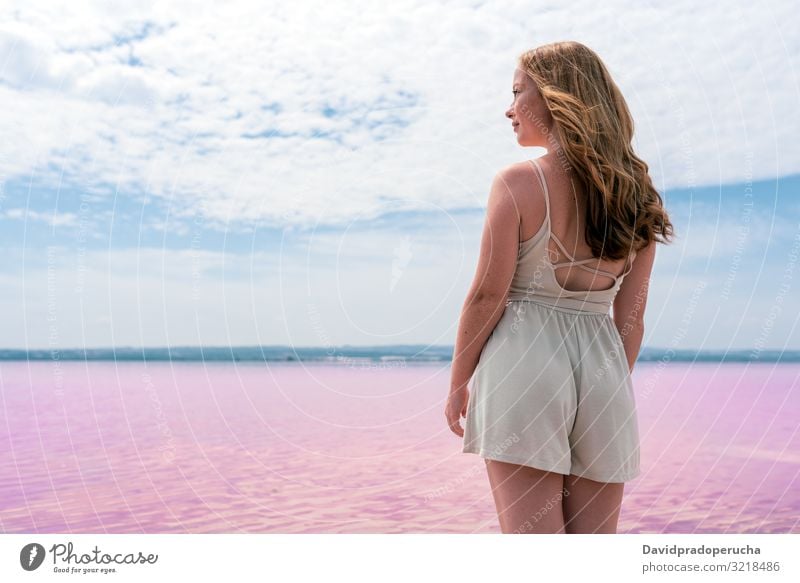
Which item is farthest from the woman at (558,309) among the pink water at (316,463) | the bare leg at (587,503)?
the pink water at (316,463)

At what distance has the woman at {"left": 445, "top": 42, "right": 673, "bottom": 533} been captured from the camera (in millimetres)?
2469

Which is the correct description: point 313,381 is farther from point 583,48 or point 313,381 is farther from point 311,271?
point 583,48

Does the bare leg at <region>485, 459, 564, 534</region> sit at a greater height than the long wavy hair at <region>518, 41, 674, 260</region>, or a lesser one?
lesser

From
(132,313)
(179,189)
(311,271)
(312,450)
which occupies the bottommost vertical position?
(312,450)

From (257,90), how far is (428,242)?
1.64m

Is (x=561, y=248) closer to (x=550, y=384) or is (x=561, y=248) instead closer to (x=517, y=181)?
(x=517, y=181)

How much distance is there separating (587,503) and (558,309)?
0.66m

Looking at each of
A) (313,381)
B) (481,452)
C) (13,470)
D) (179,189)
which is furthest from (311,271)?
(313,381)

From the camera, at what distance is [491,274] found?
2488 mm

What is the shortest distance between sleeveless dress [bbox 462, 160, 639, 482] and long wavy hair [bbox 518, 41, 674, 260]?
0.13m

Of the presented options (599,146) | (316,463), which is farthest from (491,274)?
(316,463)

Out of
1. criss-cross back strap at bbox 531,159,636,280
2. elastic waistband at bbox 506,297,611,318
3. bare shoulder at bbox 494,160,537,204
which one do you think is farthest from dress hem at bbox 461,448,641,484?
bare shoulder at bbox 494,160,537,204

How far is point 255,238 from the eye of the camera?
413cm

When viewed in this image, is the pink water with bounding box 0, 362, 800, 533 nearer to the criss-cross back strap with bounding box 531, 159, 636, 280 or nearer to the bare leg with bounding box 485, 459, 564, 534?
the bare leg with bounding box 485, 459, 564, 534
